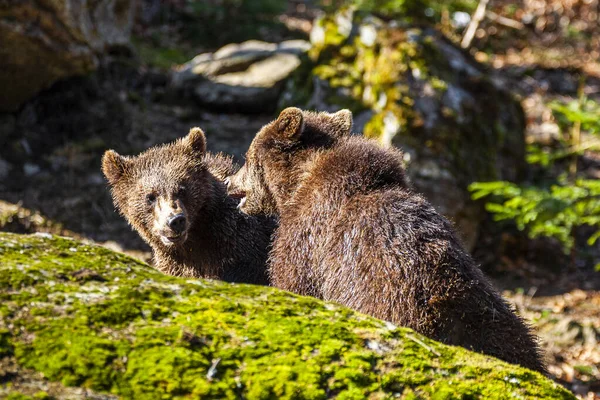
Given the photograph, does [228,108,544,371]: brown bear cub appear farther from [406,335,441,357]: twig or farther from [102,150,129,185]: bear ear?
[102,150,129,185]: bear ear

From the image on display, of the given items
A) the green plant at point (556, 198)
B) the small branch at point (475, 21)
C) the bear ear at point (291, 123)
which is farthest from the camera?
the small branch at point (475, 21)

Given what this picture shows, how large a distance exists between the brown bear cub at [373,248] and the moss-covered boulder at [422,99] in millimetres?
4622

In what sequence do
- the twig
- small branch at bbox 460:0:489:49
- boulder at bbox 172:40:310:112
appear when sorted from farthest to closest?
small branch at bbox 460:0:489:49 < boulder at bbox 172:40:310:112 < the twig

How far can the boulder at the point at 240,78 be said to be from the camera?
45.4ft

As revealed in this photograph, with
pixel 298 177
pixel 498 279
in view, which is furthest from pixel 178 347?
pixel 498 279

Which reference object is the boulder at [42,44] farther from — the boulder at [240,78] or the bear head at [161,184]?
the bear head at [161,184]

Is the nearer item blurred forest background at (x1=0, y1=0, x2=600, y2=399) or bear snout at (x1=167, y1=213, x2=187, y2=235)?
bear snout at (x1=167, y1=213, x2=187, y2=235)

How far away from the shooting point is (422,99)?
37.1 feet

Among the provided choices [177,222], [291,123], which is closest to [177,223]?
[177,222]

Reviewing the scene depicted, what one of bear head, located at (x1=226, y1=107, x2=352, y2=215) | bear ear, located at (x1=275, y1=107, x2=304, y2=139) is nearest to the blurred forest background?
bear head, located at (x1=226, y1=107, x2=352, y2=215)

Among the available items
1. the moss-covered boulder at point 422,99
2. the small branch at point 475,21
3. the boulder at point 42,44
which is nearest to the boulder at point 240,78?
the moss-covered boulder at point 422,99

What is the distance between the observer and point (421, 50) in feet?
38.9

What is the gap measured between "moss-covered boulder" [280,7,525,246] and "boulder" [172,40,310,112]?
986 millimetres

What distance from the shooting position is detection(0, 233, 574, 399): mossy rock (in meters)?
2.83
